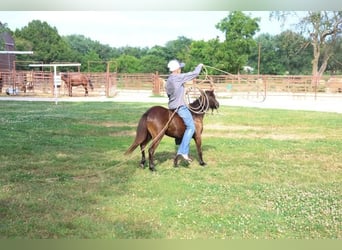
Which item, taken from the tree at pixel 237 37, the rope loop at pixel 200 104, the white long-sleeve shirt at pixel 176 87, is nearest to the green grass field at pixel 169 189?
the rope loop at pixel 200 104

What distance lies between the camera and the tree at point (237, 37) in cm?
3216

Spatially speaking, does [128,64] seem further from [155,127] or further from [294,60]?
[155,127]

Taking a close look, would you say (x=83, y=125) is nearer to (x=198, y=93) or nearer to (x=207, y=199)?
(x=198, y=93)

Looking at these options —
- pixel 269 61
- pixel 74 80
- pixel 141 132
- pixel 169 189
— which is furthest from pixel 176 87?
pixel 269 61

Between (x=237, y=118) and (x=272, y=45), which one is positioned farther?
(x=272, y=45)

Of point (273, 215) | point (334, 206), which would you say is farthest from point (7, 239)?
point (334, 206)

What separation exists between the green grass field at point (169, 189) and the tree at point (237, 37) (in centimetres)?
2280

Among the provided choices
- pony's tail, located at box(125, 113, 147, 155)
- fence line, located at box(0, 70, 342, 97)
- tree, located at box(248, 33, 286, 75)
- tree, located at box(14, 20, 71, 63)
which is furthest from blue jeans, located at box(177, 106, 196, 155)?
tree, located at box(248, 33, 286, 75)

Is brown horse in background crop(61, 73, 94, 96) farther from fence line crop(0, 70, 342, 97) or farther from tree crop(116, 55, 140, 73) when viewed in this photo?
tree crop(116, 55, 140, 73)

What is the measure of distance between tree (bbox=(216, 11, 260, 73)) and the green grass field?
22802 millimetres

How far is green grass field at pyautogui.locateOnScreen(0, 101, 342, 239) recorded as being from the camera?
4382 millimetres

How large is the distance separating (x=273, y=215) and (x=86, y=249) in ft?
6.92

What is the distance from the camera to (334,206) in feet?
16.9

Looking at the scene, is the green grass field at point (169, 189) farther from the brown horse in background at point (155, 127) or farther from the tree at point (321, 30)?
the tree at point (321, 30)
